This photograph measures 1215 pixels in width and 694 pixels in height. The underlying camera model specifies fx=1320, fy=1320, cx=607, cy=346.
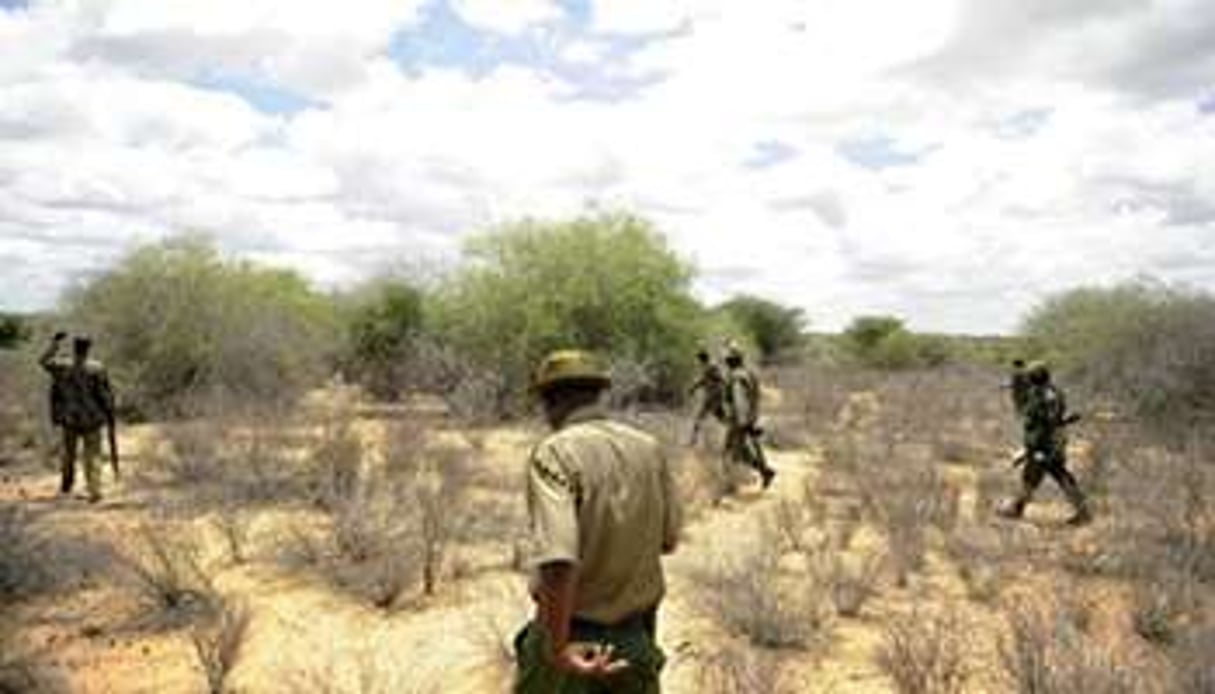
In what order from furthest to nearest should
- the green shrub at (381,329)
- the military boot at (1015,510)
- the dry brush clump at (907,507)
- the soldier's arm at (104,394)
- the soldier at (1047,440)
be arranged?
the green shrub at (381,329) → the soldier's arm at (104,394) → the military boot at (1015,510) → the soldier at (1047,440) → the dry brush clump at (907,507)

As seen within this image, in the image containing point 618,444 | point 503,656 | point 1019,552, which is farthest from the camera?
point 1019,552

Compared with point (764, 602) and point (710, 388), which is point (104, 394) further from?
point (764, 602)

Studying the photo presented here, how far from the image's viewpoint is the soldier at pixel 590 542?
419 centimetres

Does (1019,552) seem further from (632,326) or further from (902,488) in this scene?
(632,326)

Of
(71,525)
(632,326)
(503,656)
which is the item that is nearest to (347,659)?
(503,656)

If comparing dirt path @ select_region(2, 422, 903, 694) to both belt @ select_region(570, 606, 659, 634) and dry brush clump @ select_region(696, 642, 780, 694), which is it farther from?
belt @ select_region(570, 606, 659, 634)

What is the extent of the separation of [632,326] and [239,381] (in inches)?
323

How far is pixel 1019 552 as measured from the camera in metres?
11.7

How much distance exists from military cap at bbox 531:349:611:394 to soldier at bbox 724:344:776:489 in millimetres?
11273

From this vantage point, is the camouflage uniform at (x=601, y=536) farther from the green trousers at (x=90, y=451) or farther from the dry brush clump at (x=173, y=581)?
the green trousers at (x=90, y=451)

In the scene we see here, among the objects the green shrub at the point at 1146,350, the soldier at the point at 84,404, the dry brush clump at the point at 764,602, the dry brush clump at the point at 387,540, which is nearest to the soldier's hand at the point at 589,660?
the dry brush clump at the point at 764,602

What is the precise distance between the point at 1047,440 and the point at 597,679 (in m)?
10.5

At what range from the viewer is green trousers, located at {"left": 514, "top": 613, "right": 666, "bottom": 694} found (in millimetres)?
4340

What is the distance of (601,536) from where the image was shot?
435 cm
